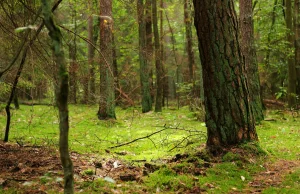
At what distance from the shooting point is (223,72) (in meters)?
4.95

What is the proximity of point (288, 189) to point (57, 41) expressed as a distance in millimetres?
3241

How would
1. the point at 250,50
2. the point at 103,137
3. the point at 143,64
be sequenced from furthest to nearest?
the point at 143,64, the point at 250,50, the point at 103,137

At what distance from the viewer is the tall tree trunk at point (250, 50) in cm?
994

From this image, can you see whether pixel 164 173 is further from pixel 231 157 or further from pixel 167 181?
pixel 231 157

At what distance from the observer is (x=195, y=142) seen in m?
6.09

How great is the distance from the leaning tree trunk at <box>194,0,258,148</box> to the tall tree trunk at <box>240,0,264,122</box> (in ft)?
16.8

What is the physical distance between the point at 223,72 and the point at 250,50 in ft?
19.1

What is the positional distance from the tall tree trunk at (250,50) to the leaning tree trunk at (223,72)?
5.12 m

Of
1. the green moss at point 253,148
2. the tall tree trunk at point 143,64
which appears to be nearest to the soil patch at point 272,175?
the green moss at point 253,148

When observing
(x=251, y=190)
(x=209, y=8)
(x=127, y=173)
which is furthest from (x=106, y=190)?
(x=209, y=8)

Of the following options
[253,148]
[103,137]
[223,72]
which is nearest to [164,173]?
[253,148]

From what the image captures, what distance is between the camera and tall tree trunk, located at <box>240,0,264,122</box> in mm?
9938

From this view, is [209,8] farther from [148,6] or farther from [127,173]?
[148,6]

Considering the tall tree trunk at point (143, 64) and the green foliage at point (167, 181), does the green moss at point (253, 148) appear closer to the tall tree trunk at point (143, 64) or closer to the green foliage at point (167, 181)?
the green foliage at point (167, 181)
